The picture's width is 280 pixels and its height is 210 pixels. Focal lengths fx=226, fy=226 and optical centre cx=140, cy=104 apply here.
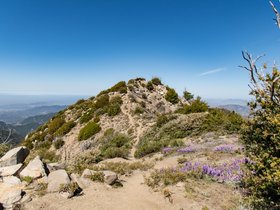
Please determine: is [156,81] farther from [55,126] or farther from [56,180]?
[56,180]

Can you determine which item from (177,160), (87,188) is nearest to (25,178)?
(87,188)

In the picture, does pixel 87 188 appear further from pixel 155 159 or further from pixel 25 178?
pixel 155 159

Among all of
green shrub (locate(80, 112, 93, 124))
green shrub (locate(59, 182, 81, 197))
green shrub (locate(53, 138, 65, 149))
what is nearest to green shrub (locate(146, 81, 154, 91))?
green shrub (locate(80, 112, 93, 124))

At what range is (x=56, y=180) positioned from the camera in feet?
30.5

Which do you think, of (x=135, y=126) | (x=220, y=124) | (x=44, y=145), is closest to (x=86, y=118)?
(x=44, y=145)

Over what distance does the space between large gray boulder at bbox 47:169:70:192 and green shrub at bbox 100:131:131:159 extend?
7.66 metres

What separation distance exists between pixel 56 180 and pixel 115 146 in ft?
39.8

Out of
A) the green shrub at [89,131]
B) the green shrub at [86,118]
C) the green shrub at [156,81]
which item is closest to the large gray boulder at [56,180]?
the green shrub at [89,131]

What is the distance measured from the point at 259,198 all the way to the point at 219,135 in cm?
1351

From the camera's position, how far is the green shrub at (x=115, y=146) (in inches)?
692

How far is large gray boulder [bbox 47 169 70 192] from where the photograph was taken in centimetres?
897

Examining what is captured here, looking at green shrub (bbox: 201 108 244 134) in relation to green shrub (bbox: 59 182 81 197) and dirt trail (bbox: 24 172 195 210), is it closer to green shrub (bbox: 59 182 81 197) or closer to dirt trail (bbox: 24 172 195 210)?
dirt trail (bbox: 24 172 195 210)

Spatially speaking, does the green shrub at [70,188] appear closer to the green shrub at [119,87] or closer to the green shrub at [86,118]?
the green shrub at [86,118]

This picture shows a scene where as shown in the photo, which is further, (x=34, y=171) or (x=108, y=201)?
(x=34, y=171)
